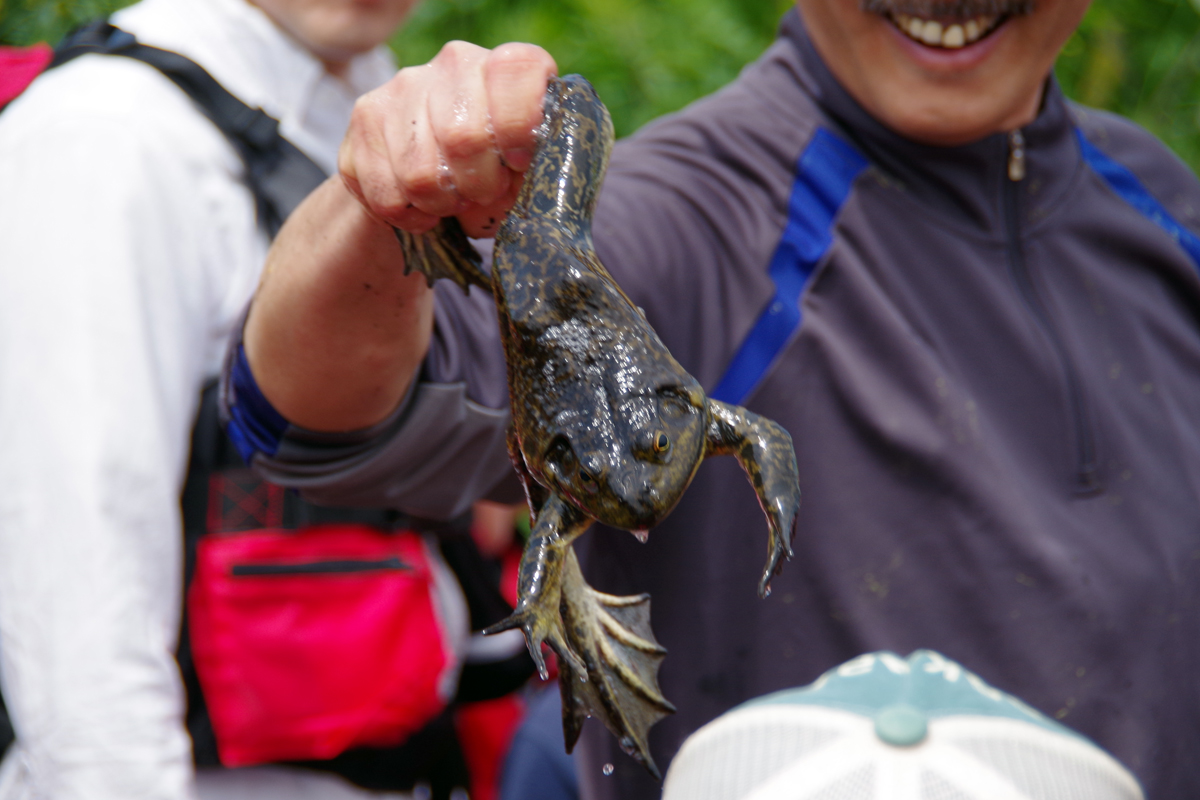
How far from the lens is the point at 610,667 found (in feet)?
3.26

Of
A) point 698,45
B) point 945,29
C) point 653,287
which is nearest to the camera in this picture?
point 653,287

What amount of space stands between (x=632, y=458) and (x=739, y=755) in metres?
0.69

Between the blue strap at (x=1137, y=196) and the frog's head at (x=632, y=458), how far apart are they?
4.68ft

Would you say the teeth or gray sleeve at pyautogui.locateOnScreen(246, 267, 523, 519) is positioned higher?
the teeth

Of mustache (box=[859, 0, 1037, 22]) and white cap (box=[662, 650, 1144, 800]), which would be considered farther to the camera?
mustache (box=[859, 0, 1037, 22])

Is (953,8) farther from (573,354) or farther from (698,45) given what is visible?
(698,45)

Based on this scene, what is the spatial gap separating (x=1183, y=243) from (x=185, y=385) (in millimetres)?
1693

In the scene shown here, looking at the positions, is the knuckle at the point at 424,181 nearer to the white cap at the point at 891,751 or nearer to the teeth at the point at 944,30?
the white cap at the point at 891,751

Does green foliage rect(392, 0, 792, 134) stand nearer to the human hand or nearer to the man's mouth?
the man's mouth

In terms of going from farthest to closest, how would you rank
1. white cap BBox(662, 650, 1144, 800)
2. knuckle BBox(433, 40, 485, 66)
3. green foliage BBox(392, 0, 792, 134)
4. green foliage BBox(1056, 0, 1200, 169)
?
1. green foliage BBox(1056, 0, 1200, 169)
2. green foliage BBox(392, 0, 792, 134)
3. white cap BBox(662, 650, 1144, 800)
4. knuckle BBox(433, 40, 485, 66)

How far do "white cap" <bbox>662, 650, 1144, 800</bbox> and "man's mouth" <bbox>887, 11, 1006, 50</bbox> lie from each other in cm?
91

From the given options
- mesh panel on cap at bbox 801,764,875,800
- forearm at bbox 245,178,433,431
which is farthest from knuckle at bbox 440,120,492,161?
mesh panel on cap at bbox 801,764,875,800

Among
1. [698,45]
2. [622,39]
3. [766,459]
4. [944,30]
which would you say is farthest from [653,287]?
[698,45]

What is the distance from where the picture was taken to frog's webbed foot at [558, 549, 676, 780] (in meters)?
0.92
